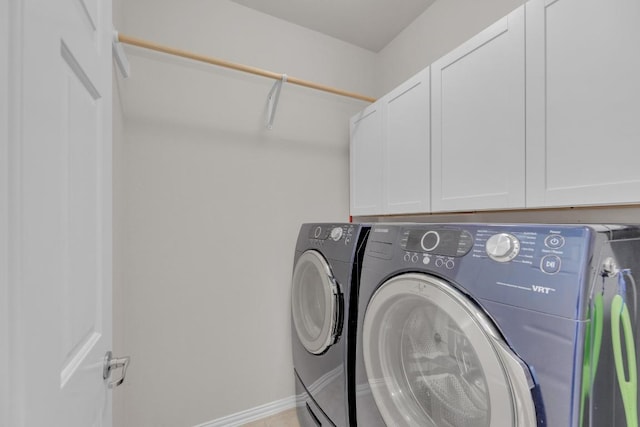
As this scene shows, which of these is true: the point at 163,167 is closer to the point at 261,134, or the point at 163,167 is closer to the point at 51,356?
the point at 261,134

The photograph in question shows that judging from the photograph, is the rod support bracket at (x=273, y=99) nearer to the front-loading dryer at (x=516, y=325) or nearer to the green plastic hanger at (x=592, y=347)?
the front-loading dryer at (x=516, y=325)

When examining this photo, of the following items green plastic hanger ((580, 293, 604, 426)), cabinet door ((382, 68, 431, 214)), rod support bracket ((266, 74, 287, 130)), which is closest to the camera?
green plastic hanger ((580, 293, 604, 426))

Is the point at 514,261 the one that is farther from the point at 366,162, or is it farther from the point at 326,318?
the point at 366,162

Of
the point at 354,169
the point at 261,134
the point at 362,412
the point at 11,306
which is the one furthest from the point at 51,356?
the point at 354,169

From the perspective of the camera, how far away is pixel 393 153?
5.76 feet

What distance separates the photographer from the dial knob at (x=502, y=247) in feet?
2.41

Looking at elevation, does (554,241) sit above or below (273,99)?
below

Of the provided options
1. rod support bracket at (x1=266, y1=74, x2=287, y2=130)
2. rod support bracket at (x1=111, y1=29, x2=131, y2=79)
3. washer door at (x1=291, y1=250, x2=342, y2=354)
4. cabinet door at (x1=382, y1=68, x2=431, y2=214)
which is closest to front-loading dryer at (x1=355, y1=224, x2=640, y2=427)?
washer door at (x1=291, y1=250, x2=342, y2=354)

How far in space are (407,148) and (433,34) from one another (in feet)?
3.12

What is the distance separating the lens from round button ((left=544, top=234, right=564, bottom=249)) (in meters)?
0.66

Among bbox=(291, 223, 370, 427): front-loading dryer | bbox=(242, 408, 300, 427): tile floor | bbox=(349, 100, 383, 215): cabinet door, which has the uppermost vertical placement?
bbox=(349, 100, 383, 215): cabinet door

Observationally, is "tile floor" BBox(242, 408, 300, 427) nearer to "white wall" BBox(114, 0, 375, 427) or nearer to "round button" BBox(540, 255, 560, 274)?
"white wall" BBox(114, 0, 375, 427)

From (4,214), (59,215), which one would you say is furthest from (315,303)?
(4,214)

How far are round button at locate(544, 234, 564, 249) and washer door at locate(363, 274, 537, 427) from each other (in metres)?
0.24
